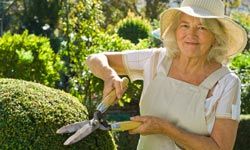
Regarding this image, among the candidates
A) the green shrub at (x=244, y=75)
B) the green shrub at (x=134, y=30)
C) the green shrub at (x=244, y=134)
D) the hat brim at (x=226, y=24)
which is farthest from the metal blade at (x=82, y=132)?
the green shrub at (x=134, y=30)

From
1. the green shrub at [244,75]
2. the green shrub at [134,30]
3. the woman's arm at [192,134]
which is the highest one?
the woman's arm at [192,134]

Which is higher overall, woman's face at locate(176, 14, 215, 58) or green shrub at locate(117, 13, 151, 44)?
woman's face at locate(176, 14, 215, 58)

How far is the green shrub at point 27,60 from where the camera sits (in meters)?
6.45

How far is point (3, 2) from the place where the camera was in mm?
29484

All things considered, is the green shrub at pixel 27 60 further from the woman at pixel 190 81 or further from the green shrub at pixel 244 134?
the woman at pixel 190 81

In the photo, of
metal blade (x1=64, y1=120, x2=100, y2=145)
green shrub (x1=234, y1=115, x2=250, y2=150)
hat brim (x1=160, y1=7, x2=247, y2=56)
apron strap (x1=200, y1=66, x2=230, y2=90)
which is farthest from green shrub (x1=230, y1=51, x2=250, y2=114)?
metal blade (x1=64, y1=120, x2=100, y2=145)

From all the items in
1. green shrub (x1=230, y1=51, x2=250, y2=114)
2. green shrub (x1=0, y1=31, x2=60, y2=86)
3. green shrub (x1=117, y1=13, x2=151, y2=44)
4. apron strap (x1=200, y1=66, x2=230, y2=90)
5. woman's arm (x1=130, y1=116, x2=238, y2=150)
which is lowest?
green shrub (x1=117, y1=13, x2=151, y2=44)

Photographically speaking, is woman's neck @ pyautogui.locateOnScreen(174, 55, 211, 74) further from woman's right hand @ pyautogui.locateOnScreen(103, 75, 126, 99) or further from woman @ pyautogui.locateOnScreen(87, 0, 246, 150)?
woman's right hand @ pyautogui.locateOnScreen(103, 75, 126, 99)

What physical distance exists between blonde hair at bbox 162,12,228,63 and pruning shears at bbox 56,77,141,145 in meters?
0.26

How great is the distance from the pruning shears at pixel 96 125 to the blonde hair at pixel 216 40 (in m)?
0.26

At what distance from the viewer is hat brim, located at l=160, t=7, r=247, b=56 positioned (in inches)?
96.8

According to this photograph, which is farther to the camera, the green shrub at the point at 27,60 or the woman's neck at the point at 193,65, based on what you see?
the green shrub at the point at 27,60

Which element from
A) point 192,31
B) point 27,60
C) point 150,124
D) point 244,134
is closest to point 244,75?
point 244,134

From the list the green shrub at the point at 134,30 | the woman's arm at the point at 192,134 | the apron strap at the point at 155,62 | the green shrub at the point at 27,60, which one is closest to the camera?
the woman's arm at the point at 192,134
